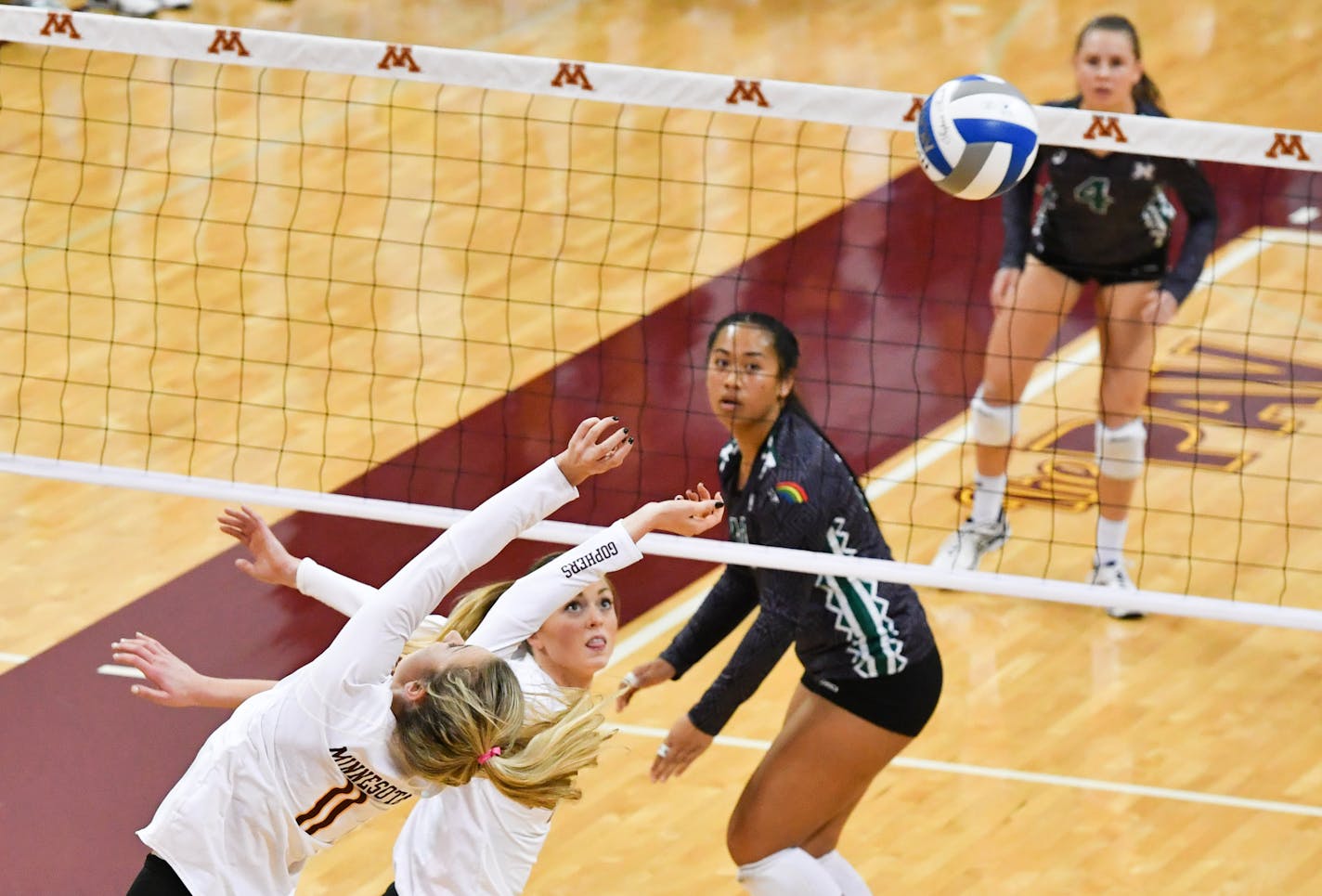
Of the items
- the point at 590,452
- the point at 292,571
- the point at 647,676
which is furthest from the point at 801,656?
the point at 292,571

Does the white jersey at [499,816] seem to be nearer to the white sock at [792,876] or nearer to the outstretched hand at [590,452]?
the outstretched hand at [590,452]

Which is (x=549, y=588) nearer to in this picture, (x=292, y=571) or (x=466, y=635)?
(x=466, y=635)

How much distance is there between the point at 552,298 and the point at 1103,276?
9.98ft

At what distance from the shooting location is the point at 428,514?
6184 millimetres

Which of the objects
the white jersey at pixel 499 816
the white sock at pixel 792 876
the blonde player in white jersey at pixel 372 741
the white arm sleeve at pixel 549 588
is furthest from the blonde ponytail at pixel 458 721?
the white sock at pixel 792 876

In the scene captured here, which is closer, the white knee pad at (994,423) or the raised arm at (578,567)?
the raised arm at (578,567)

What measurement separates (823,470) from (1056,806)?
1756 mm

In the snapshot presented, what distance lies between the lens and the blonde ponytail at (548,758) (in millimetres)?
4094

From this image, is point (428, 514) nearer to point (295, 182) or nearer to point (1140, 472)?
point (1140, 472)

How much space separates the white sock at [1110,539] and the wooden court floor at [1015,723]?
0.20m

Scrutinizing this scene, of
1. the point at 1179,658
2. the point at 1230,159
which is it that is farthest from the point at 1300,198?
the point at 1230,159

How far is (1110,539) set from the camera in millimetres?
7312

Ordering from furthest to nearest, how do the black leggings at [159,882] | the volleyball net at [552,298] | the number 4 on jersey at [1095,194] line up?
the number 4 on jersey at [1095,194]
the volleyball net at [552,298]
the black leggings at [159,882]

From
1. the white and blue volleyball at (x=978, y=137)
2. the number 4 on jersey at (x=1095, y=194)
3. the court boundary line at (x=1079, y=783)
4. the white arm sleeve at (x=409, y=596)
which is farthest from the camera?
the number 4 on jersey at (x=1095, y=194)
